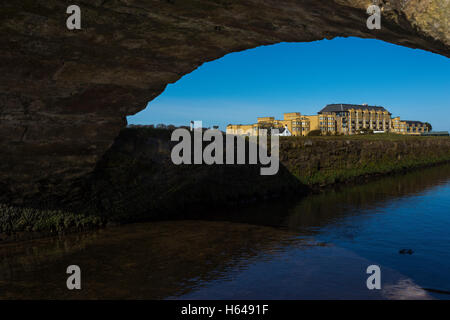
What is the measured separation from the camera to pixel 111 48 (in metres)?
4.66

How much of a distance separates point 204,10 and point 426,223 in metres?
8.10

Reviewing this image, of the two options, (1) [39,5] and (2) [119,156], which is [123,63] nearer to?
(1) [39,5]

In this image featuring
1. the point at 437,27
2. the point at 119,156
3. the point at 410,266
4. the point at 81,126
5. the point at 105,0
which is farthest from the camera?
the point at 119,156

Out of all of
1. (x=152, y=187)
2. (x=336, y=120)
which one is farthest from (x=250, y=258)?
(x=336, y=120)

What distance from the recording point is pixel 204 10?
11.6ft

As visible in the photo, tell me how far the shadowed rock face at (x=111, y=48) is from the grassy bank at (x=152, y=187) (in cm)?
98

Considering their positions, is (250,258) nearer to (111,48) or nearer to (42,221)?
(111,48)

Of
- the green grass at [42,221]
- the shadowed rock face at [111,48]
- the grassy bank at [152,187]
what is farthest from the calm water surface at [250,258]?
A: the shadowed rock face at [111,48]

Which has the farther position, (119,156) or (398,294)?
(119,156)

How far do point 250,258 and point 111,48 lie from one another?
14.0ft

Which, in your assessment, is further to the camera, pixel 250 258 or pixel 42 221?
pixel 42 221

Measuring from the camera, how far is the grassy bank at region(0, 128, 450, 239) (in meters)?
8.43

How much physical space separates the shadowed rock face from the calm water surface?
87.8 inches
